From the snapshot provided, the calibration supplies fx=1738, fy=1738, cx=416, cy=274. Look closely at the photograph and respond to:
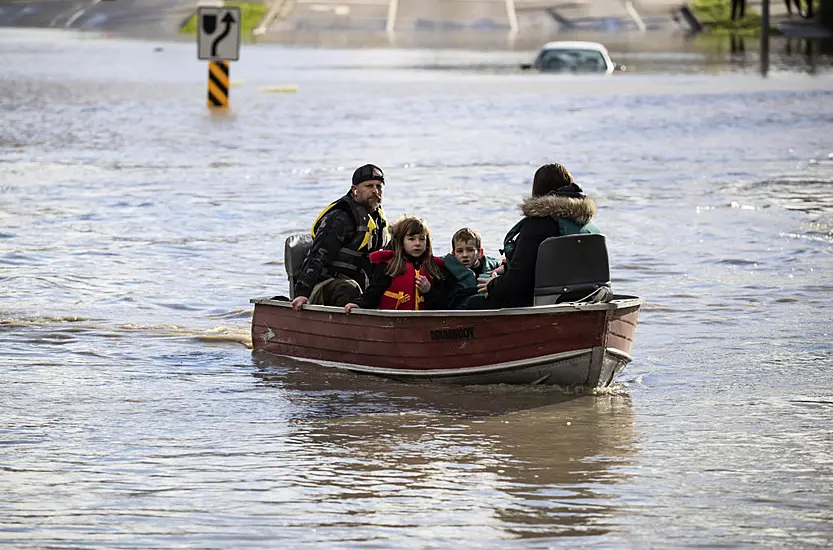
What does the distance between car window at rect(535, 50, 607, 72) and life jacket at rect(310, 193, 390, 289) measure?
35022mm

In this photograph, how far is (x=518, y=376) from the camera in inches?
423

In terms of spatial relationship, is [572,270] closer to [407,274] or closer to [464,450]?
[407,274]

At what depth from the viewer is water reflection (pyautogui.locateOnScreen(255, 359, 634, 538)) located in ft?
27.0

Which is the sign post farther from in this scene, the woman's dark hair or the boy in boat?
the woman's dark hair

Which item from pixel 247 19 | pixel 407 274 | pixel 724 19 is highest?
pixel 724 19

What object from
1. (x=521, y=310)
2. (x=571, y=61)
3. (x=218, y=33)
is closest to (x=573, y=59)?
(x=571, y=61)

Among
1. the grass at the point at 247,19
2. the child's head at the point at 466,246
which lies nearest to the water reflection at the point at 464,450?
the child's head at the point at 466,246

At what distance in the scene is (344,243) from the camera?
11.4m

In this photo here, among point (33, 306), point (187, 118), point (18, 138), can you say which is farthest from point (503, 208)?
point (187, 118)

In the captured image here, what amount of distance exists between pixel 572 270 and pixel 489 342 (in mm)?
699

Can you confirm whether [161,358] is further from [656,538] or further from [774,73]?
[774,73]

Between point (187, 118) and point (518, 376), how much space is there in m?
24.1

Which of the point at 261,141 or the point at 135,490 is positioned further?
the point at 261,141

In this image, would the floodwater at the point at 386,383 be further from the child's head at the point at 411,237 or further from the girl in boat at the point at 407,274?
the child's head at the point at 411,237
